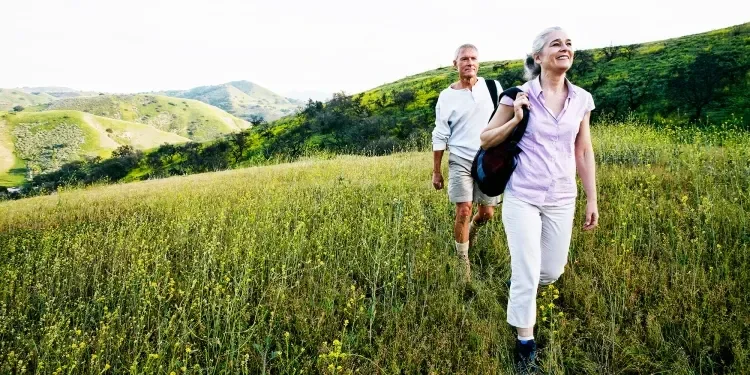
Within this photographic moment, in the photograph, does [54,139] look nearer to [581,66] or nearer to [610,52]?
[581,66]

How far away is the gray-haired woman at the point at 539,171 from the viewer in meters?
2.76

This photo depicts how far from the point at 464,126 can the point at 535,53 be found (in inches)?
52.3

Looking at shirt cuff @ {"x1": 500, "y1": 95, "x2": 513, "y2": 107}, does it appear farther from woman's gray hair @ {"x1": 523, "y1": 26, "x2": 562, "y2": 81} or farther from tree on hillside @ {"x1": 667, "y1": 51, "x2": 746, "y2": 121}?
tree on hillside @ {"x1": 667, "y1": 51, "x2": 746, "y2": 121}

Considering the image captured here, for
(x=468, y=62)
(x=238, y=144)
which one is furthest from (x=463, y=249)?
(x=238, y=144)

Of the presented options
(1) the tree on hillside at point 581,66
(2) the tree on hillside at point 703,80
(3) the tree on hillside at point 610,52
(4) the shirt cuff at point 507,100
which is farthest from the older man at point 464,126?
(3) the tree on hillside at point 610,52

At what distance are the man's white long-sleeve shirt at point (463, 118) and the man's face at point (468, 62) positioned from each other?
6.5 inches

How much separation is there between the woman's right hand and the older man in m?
1.35

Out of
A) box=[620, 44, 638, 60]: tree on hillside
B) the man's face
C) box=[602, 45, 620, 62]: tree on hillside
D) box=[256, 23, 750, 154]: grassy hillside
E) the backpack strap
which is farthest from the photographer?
box=[602, 45, 620, 62]: tree on hillside

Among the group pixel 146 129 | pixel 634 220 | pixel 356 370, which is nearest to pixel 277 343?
pixel 356 370

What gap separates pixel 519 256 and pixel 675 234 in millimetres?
2712

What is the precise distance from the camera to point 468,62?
161 inches

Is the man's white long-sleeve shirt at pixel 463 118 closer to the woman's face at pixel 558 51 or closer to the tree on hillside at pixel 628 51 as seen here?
the woman's face at pixel 558 51

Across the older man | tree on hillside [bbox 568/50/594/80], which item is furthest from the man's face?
tree on hillside [bbox 568/50/594/80]

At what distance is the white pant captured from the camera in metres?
2.76
